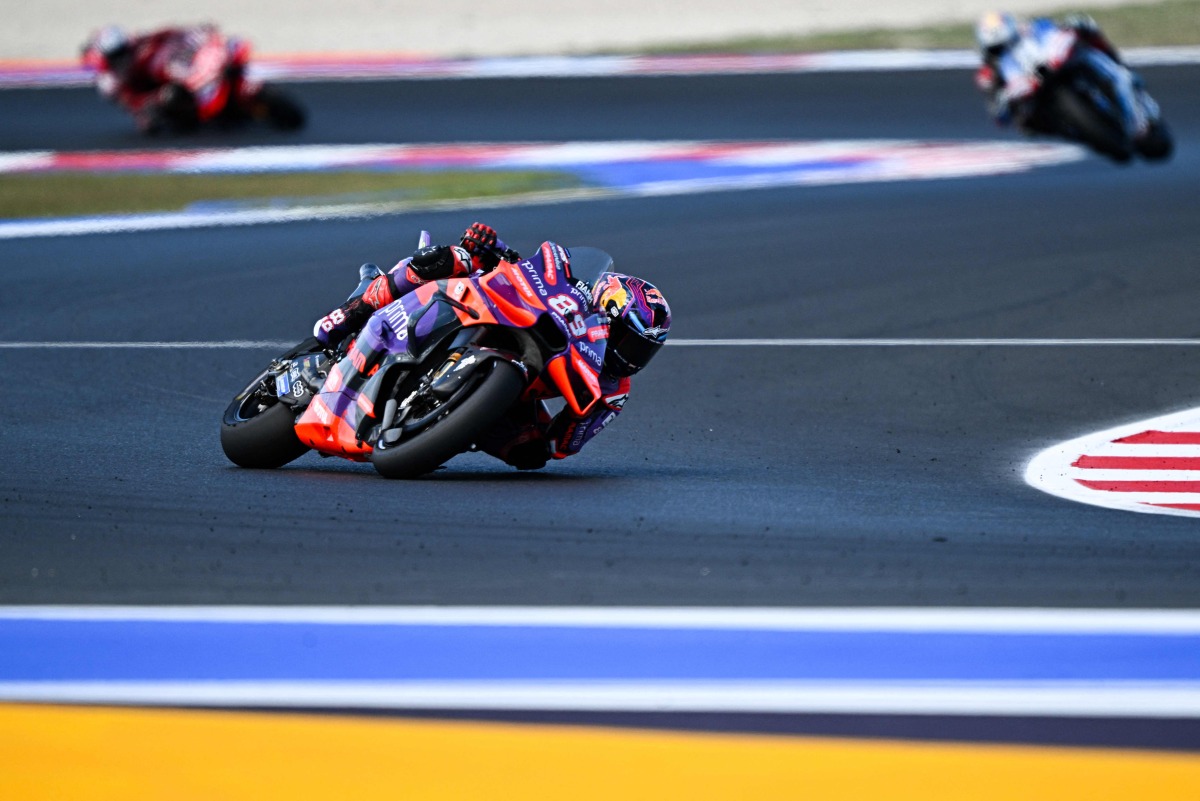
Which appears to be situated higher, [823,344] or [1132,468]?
[1132,468]

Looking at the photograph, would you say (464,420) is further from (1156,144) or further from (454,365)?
(1156,144)

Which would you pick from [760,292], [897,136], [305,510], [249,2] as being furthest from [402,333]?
[249,2]

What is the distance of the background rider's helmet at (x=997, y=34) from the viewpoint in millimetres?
16234

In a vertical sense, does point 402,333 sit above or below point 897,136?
above

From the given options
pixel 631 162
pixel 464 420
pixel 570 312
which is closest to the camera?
pixel 464 420

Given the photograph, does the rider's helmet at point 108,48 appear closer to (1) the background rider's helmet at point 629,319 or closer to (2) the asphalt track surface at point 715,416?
(2) the asphalt track surface at point 715,416

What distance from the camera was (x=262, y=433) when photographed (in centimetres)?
643

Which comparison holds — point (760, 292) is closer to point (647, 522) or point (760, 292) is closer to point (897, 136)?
point (647, 522)

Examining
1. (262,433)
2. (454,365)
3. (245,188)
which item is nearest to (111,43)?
(245,188)

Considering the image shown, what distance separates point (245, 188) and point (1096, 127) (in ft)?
24.4

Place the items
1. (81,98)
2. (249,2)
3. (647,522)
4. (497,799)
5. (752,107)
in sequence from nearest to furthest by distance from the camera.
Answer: (497,799) < (647,522) < (752,107) < (81,98) < (249,2)

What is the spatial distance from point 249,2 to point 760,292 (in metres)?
16.5

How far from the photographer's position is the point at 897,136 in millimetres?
17953

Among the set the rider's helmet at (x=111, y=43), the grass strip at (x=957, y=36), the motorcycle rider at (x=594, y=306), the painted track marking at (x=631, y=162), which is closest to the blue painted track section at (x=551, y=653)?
the motorcycle rider at (x=594, y=306)
